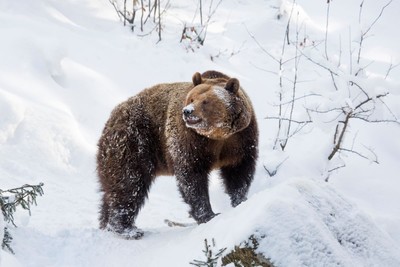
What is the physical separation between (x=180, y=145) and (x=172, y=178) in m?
2.95

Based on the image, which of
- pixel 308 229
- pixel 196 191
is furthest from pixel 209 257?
pixel 196 191

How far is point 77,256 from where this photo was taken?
153 inches

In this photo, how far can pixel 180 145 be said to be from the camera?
480 centimetres

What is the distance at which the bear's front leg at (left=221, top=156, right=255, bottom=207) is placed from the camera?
498cm

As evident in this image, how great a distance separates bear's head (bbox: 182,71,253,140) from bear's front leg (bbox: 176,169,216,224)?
0.39m

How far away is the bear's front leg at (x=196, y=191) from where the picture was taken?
4797mm

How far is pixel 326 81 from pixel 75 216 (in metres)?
3.49

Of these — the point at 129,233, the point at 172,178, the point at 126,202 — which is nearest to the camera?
the point at 129,233

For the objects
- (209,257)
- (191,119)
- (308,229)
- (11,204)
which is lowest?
(11,204)

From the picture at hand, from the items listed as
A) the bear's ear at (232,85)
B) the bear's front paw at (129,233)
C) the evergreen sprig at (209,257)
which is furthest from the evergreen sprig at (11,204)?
the bear's ear at (232,85)

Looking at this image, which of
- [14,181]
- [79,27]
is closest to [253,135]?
[14,181]

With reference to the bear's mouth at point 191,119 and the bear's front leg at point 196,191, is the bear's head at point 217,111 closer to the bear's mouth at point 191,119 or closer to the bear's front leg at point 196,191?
the bear's mouth at point 191,119

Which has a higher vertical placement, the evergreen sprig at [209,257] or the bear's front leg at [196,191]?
the evergreen sprig at [209,257]

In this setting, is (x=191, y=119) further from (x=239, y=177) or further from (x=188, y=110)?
(x=239, y=177)
